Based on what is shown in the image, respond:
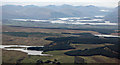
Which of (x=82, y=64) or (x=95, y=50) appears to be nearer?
(x=82, y=64)

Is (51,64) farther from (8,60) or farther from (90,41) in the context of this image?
(90,41)

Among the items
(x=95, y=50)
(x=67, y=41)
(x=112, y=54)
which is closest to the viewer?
(x=112, y=54)

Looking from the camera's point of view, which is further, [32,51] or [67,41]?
[67,41]

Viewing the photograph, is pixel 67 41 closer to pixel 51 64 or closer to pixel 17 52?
pixel 17 52

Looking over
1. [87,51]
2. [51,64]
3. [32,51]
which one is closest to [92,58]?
[87,51]

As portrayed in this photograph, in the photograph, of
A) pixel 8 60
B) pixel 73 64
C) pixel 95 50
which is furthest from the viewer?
pixel 95 50

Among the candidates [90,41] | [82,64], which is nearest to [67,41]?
[90,41]

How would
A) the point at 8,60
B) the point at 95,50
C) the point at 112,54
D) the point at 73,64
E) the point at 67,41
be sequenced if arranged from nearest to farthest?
the point at 73,64, the point at 8,60, the point at 112,54, the point at 95,50, the point at 67,41

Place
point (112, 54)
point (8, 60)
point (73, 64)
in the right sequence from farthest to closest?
point (112, 54) → point (8, 60) → point (73, 64)
